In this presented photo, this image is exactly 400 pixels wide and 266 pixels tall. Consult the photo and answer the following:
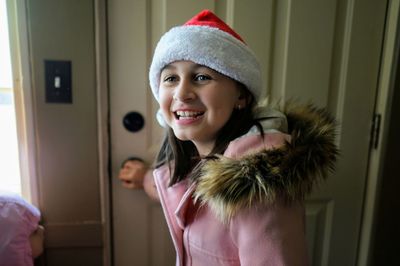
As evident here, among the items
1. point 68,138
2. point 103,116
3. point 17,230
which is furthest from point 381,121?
point 17,230

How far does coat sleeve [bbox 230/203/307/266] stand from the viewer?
0.52 meters

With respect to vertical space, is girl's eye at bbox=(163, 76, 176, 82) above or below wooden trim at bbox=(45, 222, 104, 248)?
above

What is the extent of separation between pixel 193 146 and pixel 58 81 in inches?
21.4

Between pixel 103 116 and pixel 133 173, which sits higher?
pixel 103 116

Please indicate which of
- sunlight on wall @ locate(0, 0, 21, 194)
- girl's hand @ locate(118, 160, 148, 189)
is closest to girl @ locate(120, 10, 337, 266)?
girl's hand @ locate(118, 160, 148, 189)

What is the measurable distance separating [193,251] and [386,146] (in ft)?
2.91

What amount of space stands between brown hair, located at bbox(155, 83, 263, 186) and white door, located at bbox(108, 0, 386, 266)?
0.25 metres

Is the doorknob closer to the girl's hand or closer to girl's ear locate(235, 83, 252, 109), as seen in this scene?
the girl's hand

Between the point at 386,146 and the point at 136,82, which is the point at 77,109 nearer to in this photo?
the point at 136,82

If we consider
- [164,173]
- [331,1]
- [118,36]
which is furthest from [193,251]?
[331,1]

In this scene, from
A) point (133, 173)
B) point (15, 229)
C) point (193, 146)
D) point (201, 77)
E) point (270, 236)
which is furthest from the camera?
point (133, 173)

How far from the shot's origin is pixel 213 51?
594 millimetres

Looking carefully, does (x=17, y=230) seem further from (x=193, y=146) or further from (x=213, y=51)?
(x=213, y=51)

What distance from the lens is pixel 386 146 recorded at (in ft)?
3.74
